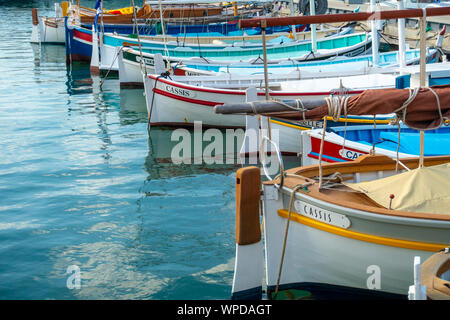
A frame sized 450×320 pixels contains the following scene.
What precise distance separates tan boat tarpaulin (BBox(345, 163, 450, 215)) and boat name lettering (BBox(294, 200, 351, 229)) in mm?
709

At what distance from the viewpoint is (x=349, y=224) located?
23.0 feet

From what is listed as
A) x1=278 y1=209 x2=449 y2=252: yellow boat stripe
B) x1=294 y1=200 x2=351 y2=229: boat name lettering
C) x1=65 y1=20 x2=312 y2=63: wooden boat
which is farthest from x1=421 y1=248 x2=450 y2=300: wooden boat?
x1=65 y1=20 x2=312 y2=63: wooden boat

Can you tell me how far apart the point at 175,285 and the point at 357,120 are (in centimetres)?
611

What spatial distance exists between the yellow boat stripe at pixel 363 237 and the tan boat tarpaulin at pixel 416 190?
1.84 ft

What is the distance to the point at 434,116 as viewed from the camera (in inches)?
273

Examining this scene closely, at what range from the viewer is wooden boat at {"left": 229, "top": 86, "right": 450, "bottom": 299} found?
6.83 metres

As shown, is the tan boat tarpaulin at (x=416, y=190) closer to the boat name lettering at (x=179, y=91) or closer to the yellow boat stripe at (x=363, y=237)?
the yellow boat stripe at (x=363, y=237)

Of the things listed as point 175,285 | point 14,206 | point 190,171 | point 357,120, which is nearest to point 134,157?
point 190,171

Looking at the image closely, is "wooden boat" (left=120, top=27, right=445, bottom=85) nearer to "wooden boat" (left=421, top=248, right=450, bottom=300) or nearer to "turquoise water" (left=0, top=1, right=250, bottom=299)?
"turquoise water" (left=0, top=1, right=250, bottom=299)

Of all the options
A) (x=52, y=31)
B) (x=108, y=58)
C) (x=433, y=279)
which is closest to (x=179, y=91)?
(x=108, y=58)

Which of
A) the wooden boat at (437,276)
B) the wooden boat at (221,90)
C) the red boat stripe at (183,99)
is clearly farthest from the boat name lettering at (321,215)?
the red boat stripe at (183,99)

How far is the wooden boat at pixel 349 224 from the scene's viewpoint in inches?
269

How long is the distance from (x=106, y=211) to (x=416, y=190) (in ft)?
20.3
